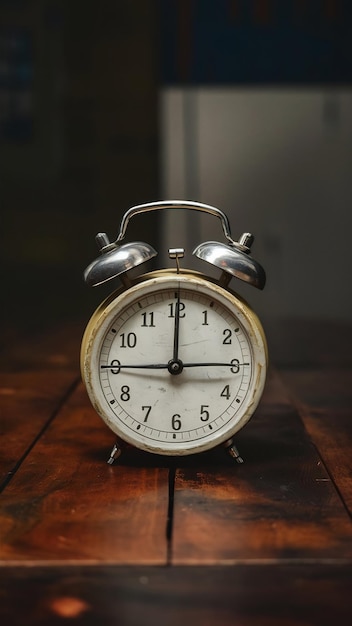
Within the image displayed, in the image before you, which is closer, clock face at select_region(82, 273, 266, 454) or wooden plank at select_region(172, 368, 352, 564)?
wooden plank at select_region(172, 368, 352, 564)

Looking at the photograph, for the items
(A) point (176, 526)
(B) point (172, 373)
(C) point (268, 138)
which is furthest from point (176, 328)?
(C) point (268, 138)

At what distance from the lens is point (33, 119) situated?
3811 mm

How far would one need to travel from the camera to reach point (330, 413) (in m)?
1.42

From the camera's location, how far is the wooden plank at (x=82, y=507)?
803 mm

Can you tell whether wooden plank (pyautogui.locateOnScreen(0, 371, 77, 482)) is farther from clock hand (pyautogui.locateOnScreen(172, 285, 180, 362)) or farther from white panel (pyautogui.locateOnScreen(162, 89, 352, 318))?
white panel (pyautogui.locateOnScreen(162, 89, 352, 318))

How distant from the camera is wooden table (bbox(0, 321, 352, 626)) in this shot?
73 centimetres

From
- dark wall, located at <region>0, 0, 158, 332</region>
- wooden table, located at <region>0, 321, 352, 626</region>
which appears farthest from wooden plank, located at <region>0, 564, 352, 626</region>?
dark wall, located at <region>0, 0, 158, 332</region>

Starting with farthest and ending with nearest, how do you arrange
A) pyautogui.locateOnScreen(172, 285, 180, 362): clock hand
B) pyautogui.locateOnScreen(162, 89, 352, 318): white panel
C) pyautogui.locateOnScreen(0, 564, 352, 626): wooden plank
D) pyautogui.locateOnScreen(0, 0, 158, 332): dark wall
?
1. pyautogui.locateOnScreen(0, 0, 158, 332): dark wall
2. pyautogui.locateOnScreen(162, 89, 352, 318): white panel
3. pyautogui.locateOnScreen(172, 285, 180, 362): clock hand
4. pyautogui.locateOnScreen(0, 564, 352, 626): wooden plank

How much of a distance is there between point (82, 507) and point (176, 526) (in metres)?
0.12

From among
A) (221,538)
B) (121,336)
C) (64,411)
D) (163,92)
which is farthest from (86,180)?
(221,538)

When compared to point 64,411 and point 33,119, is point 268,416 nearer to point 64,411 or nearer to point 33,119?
point 64,411

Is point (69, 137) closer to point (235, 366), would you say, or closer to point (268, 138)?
point (268, 138)

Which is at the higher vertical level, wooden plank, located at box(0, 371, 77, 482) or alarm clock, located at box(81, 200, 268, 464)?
alarm clock, located at box(81, 200, 268, 464)

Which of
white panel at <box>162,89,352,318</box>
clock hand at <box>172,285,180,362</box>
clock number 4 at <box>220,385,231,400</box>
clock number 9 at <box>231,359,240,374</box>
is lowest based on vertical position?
white panel at <box>162,89,352,318</box>
